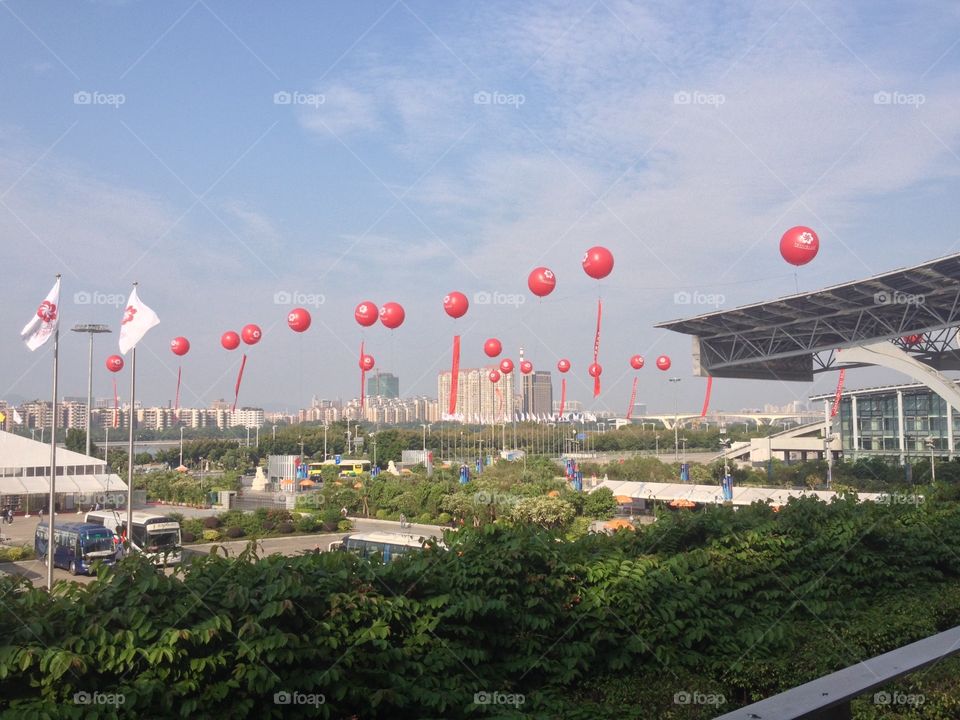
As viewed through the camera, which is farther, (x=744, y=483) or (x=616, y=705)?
(x=744, y=483)

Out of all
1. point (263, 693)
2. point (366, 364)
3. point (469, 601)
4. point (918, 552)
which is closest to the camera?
point (263, 693)

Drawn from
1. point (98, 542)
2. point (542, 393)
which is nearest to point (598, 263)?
point (98, 542)

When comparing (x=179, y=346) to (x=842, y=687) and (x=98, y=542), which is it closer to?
(x=98, y=542)

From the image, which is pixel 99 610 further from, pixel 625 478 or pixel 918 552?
pixel 625 478

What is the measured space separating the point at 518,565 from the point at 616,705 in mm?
748

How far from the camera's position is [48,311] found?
9.12 meters

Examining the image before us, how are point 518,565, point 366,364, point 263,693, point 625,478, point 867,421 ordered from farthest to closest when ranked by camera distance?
1. point 867,421
2. point 625,478
3. point 366,364
4. point 518,565
5. point 263,693

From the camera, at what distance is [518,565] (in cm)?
350

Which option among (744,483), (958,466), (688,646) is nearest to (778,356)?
(958,466)

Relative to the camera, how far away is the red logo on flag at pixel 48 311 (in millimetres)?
9125

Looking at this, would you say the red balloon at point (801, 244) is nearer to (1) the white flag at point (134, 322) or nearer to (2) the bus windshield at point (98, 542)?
(1) the white flag at point (134, 322)

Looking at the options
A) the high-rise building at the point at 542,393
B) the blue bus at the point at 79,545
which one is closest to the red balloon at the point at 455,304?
the blue bus at the point at 79,545

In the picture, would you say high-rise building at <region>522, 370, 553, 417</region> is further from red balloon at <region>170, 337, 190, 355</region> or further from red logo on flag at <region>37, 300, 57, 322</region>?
red logo on flag at <region>37, 300, 57, 322</region>

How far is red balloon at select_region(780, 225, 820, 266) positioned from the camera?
354 inches
